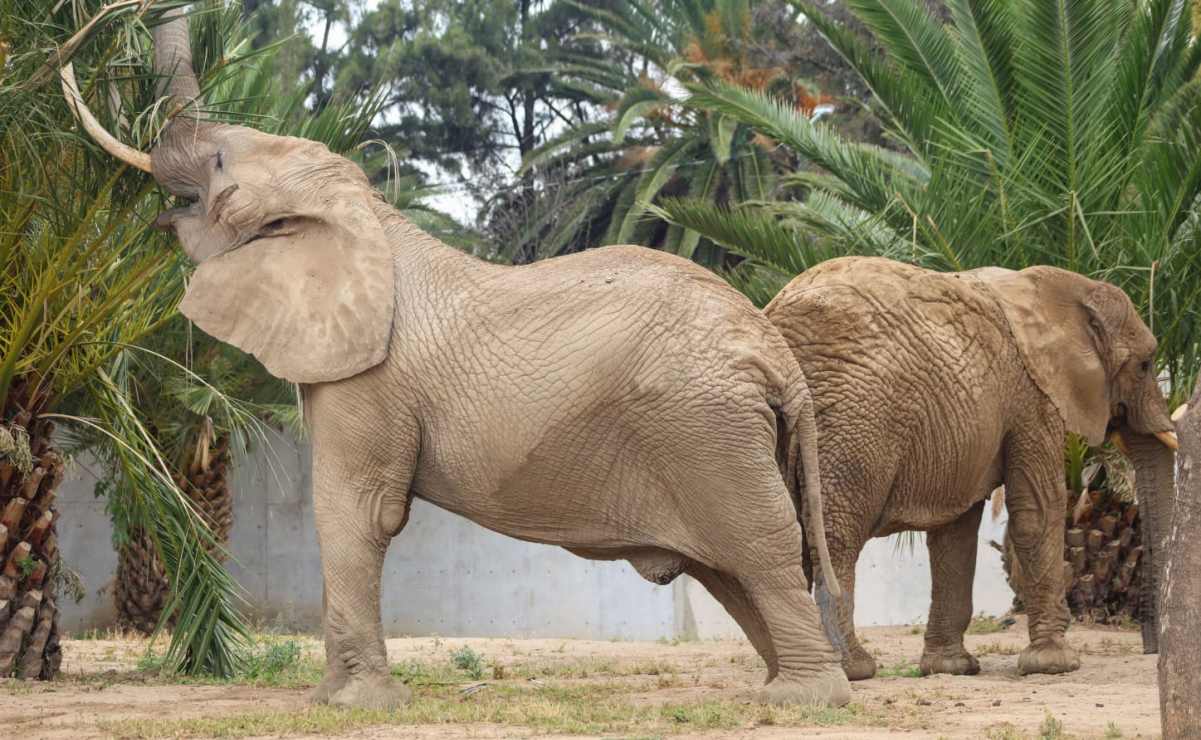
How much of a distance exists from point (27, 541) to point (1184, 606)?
610cm

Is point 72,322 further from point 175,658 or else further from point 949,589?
point 949,589

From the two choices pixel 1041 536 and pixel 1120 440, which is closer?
pixel 1041 536

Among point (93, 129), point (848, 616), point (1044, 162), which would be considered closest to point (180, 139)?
point (93, 129)

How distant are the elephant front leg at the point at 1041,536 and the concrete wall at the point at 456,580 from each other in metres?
7.87

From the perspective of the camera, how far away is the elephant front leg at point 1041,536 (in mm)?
9125

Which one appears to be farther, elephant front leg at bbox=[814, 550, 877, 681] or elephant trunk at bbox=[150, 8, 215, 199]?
elephant front leg at bbox=[814, 550, 877, 681]

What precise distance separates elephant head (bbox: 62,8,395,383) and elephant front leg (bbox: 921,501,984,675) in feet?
13.3

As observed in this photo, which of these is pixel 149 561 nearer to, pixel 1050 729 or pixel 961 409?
pixel 961 409

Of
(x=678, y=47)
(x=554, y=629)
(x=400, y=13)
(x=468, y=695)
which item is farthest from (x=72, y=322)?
(x=400, y=13)

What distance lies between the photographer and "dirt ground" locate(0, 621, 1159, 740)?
6281 millimetres

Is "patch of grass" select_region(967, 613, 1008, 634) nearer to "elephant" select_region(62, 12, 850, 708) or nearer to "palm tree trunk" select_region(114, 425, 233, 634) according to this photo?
"elephant" select_region(62, 12, 850, 708)

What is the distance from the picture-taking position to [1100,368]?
9.37 m

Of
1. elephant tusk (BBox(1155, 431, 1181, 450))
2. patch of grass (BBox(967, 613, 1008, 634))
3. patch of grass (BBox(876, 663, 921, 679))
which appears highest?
elephant tusk (BBox(1155, 431, 1181, 450))

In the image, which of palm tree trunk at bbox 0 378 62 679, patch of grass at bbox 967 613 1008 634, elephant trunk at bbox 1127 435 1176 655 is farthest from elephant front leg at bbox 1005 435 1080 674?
palm tree trunk at bbox 0 378 62 679
